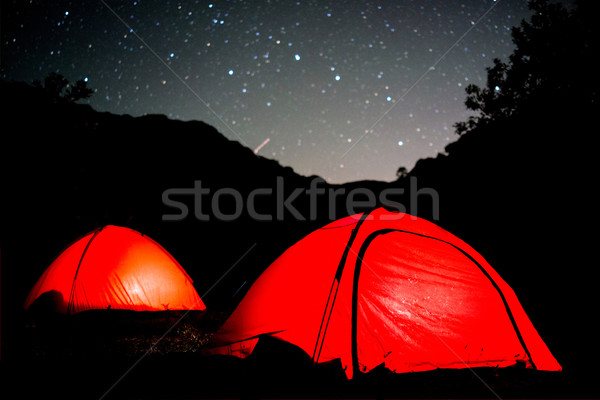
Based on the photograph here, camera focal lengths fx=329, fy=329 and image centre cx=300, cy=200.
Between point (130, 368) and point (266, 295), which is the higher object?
point (266, 295)

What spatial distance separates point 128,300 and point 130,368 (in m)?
3.28

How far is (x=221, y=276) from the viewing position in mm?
17047

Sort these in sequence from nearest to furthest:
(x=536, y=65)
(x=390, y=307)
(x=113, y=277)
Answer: (x=390, y=307) → (x=113, y=277) → (x=536, y=65)

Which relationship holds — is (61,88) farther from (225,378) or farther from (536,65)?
(536,65)

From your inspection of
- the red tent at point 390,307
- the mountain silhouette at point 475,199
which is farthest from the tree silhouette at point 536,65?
the red tent at point 390,307

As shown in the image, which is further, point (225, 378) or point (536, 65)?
point (536, 65)

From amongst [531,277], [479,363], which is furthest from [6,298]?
[531,277]

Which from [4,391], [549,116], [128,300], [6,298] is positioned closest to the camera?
[4,391]

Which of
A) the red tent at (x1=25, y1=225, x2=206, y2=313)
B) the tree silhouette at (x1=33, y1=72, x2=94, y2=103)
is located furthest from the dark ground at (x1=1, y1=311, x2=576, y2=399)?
the tree silhouette at (x1=33, y1=72, x2=94, y2=103)

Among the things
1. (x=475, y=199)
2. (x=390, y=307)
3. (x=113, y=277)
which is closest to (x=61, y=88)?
(x=113, y=277)

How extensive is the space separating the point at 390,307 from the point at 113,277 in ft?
Answer: 21.4

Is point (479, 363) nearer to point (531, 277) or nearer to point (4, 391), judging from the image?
point (4, 391)

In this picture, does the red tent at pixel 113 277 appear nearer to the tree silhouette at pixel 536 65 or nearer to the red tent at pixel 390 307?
the red tent at pixel 390 307

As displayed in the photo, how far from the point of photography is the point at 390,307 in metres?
4.28
